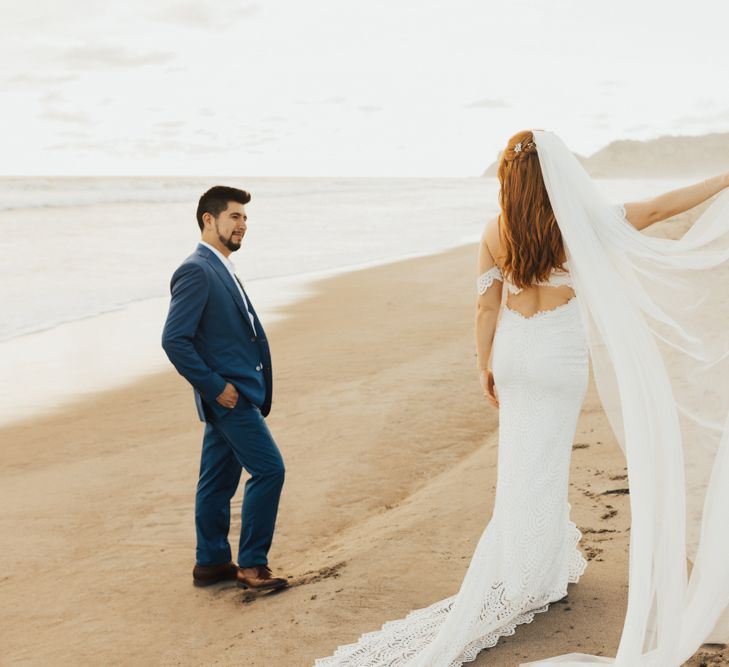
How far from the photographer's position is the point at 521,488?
3.70 m

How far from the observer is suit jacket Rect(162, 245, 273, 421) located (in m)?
4.27

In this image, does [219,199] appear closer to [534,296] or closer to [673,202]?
[534,296]

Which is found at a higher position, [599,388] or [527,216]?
→ [527,216]

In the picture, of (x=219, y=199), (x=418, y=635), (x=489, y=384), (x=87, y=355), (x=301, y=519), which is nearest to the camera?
(x=418, y=635)

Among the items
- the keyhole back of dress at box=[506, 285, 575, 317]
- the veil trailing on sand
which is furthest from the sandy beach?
the keyhole back of dress at box=[506, 285, 575, 317]

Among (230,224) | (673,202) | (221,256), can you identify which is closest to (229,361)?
(221,256)

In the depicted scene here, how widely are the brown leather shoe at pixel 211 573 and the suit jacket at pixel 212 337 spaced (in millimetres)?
909

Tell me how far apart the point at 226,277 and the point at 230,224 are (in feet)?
0.94

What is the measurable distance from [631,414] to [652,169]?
180m

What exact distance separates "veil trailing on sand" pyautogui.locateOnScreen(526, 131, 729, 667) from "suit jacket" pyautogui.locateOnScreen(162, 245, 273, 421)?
182cm

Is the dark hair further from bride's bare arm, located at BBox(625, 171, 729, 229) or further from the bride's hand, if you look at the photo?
bride's bare arm, located at BBox(625, 171, 729, 229)

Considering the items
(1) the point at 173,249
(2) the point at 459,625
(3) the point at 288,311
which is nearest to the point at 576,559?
(2) the point at 459,625

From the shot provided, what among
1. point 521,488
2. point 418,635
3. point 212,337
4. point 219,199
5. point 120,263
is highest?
point 219,199

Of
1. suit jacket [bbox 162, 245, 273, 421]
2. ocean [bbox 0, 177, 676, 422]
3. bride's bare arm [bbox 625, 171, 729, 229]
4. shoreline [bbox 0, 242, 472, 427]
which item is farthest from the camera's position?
ocean [bbox 0, 177, 676, 422]
